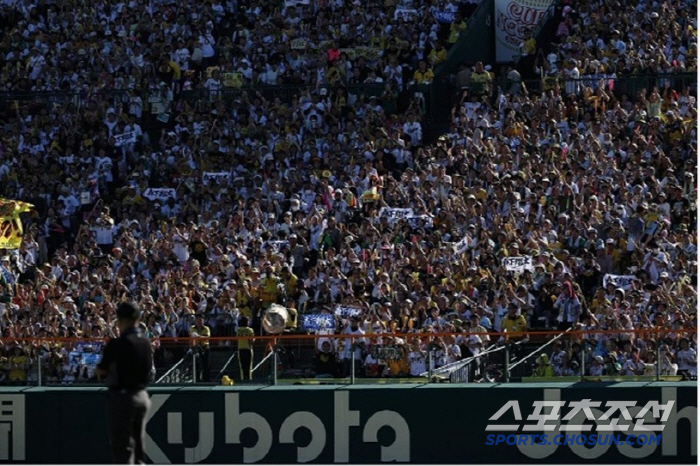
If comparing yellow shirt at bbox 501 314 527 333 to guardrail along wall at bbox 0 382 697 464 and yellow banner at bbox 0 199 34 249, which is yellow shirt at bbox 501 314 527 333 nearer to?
guardrail along wall at bbox 0 382 697 464

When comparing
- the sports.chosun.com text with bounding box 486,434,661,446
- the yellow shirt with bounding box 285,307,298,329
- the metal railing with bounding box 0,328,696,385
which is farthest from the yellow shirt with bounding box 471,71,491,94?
the sports.chosun.com text with bounding box 486,434,661,446

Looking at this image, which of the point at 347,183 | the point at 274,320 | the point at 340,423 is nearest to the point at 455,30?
the point at 347,183

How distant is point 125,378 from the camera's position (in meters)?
14.2

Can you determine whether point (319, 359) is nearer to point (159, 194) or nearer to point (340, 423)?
point (340, 423)

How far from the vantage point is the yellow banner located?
1142 inches

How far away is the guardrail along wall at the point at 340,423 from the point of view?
20.8m

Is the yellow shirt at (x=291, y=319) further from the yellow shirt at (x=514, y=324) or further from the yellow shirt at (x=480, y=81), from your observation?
the yellow shirt at (x=480, y=81)

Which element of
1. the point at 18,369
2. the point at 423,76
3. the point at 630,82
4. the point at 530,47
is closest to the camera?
the point at 18,369

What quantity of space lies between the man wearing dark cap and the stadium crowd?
7.29 metres

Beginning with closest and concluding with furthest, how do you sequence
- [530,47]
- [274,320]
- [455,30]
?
[274,320] → [530,47] → [455,30]

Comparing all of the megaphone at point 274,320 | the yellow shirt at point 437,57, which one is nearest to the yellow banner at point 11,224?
the megaphone at point 274,320

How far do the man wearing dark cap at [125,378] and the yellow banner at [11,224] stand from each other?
15.2 meters

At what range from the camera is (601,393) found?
68.5 ft

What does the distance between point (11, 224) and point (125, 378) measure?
15429 mm
